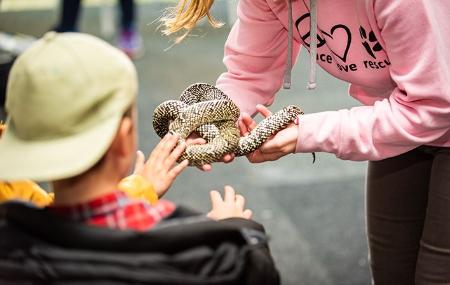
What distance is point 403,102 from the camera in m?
1.26

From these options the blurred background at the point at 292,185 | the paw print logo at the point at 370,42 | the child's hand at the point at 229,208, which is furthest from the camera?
the blurred background at the point at 292,185

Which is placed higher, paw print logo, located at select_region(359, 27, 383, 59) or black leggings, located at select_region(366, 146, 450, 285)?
paw print logo, located at select_region(359, 27, 383, 59)

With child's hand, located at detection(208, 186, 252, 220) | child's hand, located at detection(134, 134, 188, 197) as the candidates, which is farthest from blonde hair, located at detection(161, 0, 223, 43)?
child's hand, located at detection(208, 186, 252, 220)

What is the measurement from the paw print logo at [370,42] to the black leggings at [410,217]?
231 mm

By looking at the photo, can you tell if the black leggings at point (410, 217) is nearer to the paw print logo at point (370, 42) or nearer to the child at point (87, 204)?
the paw print logo at point (370, 42)

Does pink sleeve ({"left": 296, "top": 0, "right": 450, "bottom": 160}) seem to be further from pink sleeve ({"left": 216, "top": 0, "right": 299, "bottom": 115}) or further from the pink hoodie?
pink sleeve ({"left": 216, "top": 0, "right": 299, "bottom": 115})

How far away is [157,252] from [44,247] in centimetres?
13

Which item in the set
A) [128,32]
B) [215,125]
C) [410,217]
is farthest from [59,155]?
[128,32]

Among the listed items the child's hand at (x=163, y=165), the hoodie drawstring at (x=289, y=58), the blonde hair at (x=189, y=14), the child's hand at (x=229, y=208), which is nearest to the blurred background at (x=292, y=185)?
the blonde hair at (x=189, y=14)

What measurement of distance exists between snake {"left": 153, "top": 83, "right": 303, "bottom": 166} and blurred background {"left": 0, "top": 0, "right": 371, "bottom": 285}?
0.38 meters

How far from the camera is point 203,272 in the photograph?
2.91 feet

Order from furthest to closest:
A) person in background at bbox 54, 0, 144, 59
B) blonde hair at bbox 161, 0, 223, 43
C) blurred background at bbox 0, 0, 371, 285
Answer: person in background at bbox 54, 0, 144, 59, blurred background at bbox 0, 0, 371, 285, blonde hair at bbox 161, 0, 223, 43

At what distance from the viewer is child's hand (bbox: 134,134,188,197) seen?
1.20 metres

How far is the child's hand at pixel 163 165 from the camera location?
1201 mm
